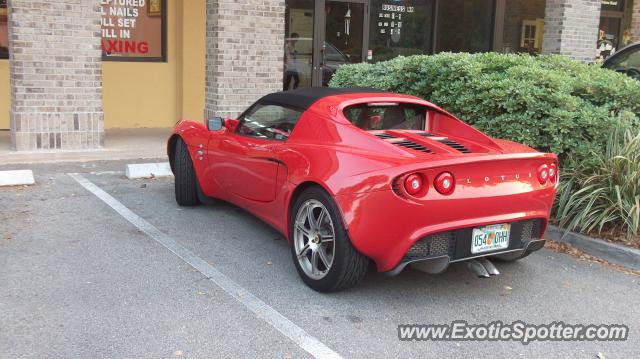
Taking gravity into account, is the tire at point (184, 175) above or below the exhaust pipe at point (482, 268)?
above

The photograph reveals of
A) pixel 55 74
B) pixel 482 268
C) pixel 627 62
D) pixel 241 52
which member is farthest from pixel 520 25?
pixel 482 268

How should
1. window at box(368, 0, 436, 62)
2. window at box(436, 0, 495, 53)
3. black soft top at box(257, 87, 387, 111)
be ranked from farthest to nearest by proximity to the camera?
1. window at box(436, 0, 495, 53)
2. window at box(368, 0, 436, 62)
3. black soft top at box(257, 87, 387, 111)

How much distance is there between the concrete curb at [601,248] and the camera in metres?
5.45

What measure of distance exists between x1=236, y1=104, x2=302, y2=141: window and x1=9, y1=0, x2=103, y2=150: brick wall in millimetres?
4380

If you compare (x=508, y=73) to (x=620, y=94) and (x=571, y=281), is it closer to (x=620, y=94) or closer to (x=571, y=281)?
(x=620, y=94)

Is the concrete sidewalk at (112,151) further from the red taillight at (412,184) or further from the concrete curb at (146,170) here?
the red taillight at (412,184)

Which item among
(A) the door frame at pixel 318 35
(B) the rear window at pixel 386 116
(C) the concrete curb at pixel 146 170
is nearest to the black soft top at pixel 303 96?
(B) the rear window at pixel 386 116

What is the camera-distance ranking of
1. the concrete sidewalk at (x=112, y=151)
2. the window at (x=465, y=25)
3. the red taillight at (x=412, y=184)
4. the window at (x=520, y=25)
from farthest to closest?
the window at (x=520, y=25) → the window at (x=465, y=25) → the concrete sidewalk at (x=112, y=151) → the red taillight at (x=412, y=184)

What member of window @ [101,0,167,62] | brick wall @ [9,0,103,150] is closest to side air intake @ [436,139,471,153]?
brick wall @ [9,0,103,150]

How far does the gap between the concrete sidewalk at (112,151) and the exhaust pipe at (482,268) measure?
20.1 feet

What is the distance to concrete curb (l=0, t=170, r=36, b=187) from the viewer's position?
7.32m

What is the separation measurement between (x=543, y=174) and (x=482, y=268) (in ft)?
2.60

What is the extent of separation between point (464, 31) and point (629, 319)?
1108 cm

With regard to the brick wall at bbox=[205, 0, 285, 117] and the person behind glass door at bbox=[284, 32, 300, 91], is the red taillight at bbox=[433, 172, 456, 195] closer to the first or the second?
the brick wall at bbox=[205, 0, 285, 117]
